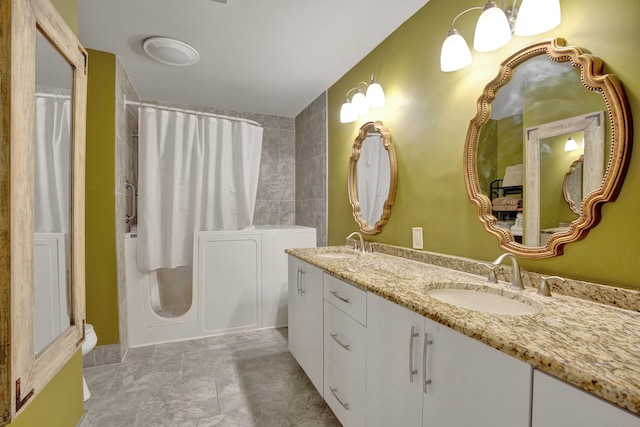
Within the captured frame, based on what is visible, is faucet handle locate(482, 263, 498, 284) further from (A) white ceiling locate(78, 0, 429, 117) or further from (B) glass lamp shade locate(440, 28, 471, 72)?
(A) white ceiling locate(78, 0, 429, 117)

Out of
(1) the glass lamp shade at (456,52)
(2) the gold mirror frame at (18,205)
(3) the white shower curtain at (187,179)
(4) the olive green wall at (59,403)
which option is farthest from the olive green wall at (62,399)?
(1) the glass lamp shade at (456,52)

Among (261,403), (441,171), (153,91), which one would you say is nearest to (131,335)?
(261,403)

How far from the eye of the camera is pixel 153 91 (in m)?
2.91

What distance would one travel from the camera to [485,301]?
44.9 inches

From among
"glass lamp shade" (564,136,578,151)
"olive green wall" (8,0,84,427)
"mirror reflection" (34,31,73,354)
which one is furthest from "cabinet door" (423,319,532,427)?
"olive green wall" (8,0,84,427)

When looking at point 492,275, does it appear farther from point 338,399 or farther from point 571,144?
point 338,399

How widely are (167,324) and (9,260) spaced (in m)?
2.08

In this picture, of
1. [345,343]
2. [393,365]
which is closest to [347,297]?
[345,343]

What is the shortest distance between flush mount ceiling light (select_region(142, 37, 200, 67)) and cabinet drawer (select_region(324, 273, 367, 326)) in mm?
1873

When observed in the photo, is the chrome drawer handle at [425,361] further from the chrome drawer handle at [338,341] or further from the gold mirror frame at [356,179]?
the gold mirror frame at [356,179]

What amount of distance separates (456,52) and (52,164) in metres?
1.72

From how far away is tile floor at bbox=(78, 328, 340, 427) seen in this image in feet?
5.34

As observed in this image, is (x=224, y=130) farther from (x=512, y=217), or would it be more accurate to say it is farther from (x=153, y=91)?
(x=512, y=217)

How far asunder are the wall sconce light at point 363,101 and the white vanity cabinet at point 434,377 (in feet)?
4.33
